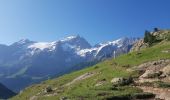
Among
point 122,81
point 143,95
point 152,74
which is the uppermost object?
point 152,74

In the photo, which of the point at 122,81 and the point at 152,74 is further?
the point at 152,74

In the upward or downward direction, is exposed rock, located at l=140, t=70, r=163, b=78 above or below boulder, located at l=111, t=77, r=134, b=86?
above

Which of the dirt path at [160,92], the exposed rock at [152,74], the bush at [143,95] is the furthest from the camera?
the exposed rock at [152,74]

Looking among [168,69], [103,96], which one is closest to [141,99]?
[103,96]

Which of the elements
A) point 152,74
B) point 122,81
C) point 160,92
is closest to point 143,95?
point 160,92

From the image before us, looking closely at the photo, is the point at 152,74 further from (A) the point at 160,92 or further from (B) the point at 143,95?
(B) the point at 143,95

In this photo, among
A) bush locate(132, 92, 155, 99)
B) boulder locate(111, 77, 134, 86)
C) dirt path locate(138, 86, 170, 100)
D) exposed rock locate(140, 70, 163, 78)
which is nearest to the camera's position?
dirt path locate(138, 86, 170, 100)

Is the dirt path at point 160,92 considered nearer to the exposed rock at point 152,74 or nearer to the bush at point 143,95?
the bush at point 143,95

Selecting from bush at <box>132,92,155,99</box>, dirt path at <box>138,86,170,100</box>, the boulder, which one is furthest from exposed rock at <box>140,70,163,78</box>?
bush at <box>132,92,155,99</box>

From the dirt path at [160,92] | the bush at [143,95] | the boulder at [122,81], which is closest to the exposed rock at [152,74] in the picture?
the boulder at [122,81]

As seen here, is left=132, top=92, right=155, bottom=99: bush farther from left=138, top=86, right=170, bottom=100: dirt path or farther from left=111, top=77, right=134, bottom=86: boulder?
left=111, top=77, right=134, bottom=86: boulder

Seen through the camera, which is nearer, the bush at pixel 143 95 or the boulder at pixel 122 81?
the bush at pixel 143 95

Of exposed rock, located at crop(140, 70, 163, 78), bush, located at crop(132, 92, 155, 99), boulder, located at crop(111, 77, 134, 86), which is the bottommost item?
bush, located at crop(132, 92, 155, 99)

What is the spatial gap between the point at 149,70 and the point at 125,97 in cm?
2032
